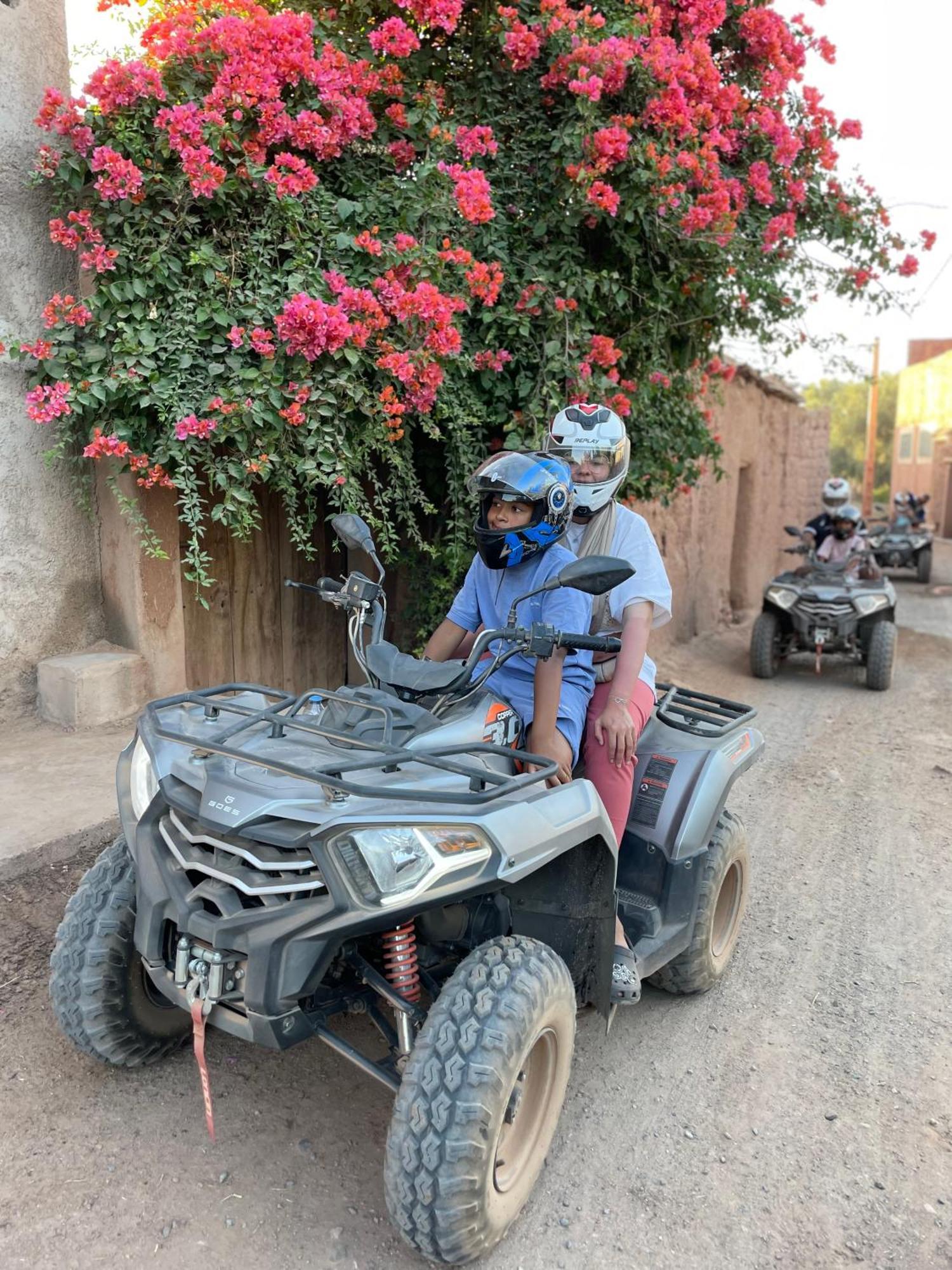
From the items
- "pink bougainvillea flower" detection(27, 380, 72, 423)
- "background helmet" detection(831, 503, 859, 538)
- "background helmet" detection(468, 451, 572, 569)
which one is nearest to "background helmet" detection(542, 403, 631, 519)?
"background helmet" detection(468, 451, 572, 569)

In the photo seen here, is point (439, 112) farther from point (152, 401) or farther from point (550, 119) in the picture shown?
point (152, 401)

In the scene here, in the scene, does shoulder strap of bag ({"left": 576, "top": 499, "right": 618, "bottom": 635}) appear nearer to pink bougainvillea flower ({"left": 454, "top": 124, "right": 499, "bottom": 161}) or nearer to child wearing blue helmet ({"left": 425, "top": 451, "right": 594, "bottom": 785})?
child wearing blue helmet ({"left": 425, "top": 451, "right": 594, "bottom": 785})

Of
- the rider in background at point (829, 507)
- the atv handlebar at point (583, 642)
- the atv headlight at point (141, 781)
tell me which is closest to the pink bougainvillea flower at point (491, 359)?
the atv handlebar at point (583, 642)

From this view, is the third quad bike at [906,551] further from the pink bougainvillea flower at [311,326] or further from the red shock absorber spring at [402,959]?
the red shock absorber spring at [402,959]

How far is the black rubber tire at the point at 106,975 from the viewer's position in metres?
2.52

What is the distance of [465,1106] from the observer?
6.48 ft

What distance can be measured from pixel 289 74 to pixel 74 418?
1.98 meters

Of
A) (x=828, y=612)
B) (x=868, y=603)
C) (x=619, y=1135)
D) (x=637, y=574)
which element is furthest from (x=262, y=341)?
(x=868, y=603)

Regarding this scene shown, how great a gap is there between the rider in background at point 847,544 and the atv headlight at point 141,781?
8.54 meters

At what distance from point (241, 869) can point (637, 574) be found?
1.69m

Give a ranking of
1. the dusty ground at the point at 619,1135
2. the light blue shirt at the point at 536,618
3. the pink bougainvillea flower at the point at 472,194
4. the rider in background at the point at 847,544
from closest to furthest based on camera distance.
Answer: the dusty ground at the point at 619,1135 < the light blue shirt at the point at 536,618 < the pink bougainvillea flower at the point at 472,194 < the rider in background at the point at 847,544

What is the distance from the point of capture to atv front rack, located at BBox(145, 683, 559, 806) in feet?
6.84

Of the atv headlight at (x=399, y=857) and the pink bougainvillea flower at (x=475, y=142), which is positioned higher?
the pink bougainvillea flower at (x=475, y=142)

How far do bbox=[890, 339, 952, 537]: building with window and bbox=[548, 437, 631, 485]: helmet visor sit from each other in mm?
32072
